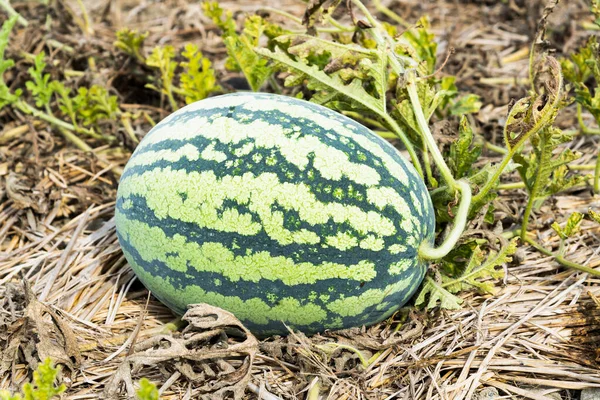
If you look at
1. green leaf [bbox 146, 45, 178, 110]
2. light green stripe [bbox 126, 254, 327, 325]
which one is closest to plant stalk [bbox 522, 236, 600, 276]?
light green stripe [bbox 126, 254, 327, 325]

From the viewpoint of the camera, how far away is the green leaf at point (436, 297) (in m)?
2.61

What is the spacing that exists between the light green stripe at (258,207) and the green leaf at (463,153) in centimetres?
64

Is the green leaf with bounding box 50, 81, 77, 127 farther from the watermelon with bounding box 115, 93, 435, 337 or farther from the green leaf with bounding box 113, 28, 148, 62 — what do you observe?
the watermelon with bounding box 115, 93, 435, 337

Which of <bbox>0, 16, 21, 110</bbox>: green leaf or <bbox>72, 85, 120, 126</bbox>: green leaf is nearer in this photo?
<bbox>0, 16, 21, 110</bbox>: green leaf

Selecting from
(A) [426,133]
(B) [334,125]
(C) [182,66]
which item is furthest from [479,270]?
(C) [182,66]

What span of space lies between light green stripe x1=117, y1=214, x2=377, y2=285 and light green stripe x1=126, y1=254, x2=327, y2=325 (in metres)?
0.10

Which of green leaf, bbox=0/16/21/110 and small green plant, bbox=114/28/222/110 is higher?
green leaf, bbox=0/16/21/110

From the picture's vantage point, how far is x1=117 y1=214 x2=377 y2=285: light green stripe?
93.0 inches

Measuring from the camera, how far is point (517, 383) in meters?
2.50

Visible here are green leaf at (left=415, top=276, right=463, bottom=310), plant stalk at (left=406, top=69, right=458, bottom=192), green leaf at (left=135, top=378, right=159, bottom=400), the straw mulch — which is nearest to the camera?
green leaf at (left=135, top=378, right=159, bottom=400)

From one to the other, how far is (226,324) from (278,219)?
48 centimetres

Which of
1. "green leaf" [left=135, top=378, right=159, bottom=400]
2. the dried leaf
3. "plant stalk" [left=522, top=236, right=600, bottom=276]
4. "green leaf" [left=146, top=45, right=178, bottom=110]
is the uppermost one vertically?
"green leaf" [left=146, top=45, right=178, bottom=110]

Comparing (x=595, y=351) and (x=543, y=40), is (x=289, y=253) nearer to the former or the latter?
(x=595, y=351)

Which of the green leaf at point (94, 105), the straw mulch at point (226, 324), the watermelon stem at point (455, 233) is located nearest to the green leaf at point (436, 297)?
the straw mulch at point (226, 324)
